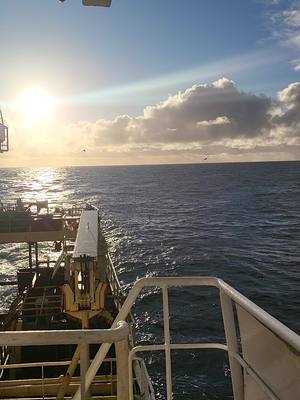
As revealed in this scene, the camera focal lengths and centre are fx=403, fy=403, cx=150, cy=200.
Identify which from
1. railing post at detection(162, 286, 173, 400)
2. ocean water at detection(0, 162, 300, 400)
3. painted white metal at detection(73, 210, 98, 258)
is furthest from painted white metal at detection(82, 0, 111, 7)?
ocean water at detection(0, 162, 300, 400)

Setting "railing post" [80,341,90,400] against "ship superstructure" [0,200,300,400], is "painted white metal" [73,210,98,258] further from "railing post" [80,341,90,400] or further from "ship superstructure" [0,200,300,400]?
"railing post" [80,341,90,400]

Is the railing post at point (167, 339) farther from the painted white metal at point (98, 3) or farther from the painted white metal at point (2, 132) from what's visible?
the painted white metal at point (2, 132)

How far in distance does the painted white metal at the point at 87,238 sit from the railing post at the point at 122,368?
9.99m

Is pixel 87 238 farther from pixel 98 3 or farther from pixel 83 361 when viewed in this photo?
pixel 83 361

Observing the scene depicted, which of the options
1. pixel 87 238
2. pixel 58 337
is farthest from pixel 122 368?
pixel 87 238

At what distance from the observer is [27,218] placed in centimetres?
2792

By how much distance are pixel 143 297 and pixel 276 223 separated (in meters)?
44.7

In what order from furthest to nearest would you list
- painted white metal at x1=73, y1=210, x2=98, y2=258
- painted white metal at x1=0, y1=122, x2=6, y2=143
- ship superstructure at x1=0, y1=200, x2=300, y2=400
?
painted white metal at x1=0, y1=122, x2=6, y2=143, painted white metal at x1=73, y1=210, x2=98, y2=258, ship superstructure at x1=0, y1=200, x2=300, y2=400

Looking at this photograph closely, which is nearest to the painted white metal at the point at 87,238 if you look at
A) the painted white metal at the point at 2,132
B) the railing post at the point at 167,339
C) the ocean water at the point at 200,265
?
the railing post at the point at 167,339

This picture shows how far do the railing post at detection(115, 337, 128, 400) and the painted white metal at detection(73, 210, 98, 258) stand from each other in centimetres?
999

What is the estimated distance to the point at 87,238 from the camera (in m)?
15.0

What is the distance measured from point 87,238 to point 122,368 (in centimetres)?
1229

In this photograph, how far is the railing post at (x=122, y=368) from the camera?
290 centimetres

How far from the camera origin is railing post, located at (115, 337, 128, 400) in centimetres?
290
